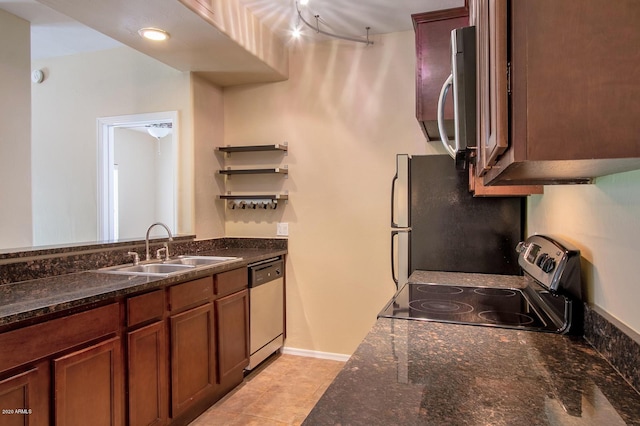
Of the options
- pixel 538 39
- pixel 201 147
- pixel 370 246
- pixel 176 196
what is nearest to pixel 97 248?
pixel 176 196

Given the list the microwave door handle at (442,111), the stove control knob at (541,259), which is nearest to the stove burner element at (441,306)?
the stove control knob at (541,259)

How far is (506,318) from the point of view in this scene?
132 cm

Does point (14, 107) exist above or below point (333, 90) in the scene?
below

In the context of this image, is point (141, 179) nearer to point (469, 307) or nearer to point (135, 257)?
point (135, 257)

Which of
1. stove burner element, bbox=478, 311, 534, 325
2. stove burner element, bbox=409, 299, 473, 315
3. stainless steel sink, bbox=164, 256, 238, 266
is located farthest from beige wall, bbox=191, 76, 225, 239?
stove burner element, bbox=478, 311, 534, 325

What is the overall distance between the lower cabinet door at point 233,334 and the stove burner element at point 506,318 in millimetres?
1689

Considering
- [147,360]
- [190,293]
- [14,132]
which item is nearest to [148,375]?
[147,360]

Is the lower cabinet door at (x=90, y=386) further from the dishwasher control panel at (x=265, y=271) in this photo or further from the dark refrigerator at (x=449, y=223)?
the dark refrigerator at (x=449, y=223)

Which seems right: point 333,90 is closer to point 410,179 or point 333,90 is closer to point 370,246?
point 410,179

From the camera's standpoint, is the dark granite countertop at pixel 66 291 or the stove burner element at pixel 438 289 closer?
the dark granite countertop at pixel 66 291

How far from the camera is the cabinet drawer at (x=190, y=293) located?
6.94 ft

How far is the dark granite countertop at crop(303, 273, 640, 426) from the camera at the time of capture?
682 mm

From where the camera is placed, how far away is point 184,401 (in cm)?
217

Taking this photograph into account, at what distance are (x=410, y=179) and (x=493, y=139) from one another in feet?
6.37
